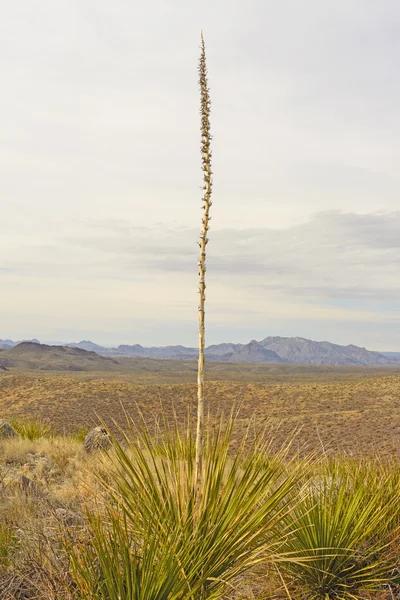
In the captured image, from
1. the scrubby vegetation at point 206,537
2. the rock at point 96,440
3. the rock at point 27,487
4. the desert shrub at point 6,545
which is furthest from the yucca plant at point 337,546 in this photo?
the rock at point 96,440

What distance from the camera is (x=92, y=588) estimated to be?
2619 millimetres

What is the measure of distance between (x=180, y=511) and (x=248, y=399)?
107 ft

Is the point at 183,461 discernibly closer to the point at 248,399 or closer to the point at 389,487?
the point at 389,487

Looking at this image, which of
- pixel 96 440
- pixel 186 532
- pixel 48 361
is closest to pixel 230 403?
pixel 96 440

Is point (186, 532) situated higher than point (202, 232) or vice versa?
point (202, 232)

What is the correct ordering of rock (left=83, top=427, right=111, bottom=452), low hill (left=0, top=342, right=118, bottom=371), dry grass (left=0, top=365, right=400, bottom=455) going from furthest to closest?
1. low hill (left=0, top=342, right=118, bottom=371)
2. dry grass (left=0, top=365, right=400, bottom=455)
3. rock (left=83, top=427, right=111, bottom=452)

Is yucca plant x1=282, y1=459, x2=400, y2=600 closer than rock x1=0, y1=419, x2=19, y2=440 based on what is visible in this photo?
Yes

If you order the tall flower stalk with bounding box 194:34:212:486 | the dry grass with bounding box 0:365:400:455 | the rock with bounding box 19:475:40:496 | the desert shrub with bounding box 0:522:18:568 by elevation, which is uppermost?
the tall flower stalk with bounding box 194:34:212:486

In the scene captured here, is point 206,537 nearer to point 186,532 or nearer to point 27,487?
point 186,532

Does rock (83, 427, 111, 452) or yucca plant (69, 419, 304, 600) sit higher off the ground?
yucca plant (69, 419, 304, 600)

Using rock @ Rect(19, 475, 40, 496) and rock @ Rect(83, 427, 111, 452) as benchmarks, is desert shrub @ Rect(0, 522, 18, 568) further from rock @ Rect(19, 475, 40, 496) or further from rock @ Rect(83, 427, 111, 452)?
rock @ Rect(83, 427, 111, 452)

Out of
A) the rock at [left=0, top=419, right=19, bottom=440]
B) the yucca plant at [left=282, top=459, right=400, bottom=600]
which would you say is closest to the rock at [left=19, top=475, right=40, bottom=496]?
the yucca plant at [left=282, top=459, right=400, bottom=600]

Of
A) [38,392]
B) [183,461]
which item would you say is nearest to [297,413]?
[38,392]

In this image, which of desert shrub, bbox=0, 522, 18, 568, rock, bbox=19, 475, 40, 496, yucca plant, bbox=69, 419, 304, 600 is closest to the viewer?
yucca plant, bbox=69, 419, 304, 600
